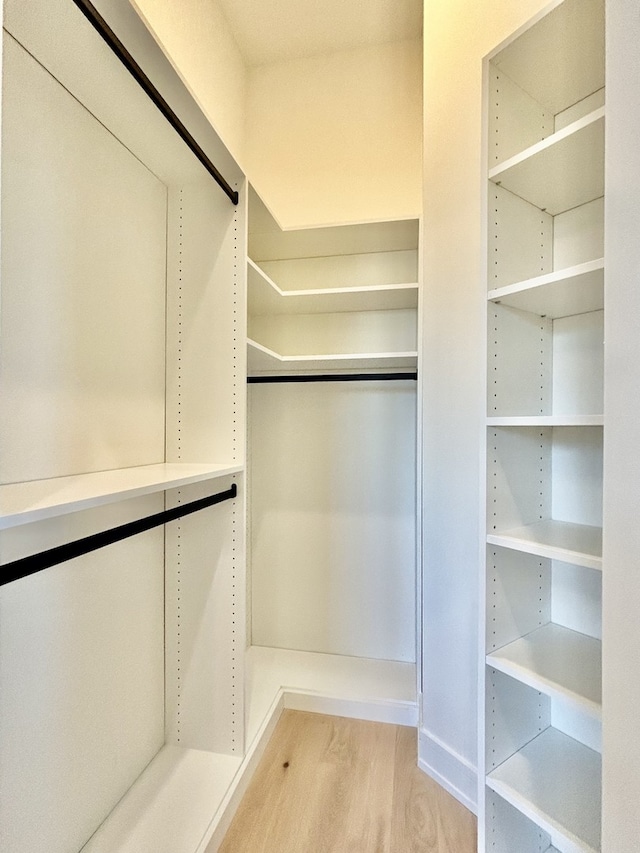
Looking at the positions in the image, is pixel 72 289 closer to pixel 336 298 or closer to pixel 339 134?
pixel 336 298

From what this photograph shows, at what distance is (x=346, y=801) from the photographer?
1434 mm

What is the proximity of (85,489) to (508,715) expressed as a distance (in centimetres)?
117

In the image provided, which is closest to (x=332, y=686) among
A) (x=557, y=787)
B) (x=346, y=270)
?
(x=557, y=787)

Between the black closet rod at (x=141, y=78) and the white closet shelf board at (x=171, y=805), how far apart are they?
6.08 feet

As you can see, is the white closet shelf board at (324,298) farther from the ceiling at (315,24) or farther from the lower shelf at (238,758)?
the lower shelf at (238,758)

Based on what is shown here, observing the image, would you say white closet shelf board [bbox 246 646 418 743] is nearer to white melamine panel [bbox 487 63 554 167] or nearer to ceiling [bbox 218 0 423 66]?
white melamine panel [bbox 487 63 554 167]

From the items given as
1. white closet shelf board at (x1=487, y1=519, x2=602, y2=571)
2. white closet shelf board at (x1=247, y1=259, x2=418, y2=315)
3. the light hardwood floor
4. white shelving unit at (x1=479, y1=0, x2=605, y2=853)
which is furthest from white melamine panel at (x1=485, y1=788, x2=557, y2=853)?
white closet shelf board at (x1=247, y1=259, x2=418, y2=315)

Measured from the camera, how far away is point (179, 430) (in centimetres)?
149

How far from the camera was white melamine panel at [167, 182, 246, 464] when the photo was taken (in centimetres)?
143

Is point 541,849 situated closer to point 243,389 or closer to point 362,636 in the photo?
point 362,636

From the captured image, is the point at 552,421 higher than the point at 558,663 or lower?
higher

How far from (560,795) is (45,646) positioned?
4.10ft

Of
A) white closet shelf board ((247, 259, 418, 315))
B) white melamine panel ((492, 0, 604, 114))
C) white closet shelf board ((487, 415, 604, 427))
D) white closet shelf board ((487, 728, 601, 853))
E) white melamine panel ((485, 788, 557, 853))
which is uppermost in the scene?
white melamine panel ((492, 0, 604, 114))

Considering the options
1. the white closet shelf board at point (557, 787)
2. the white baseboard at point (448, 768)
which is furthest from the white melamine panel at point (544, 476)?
the white baseboard at point (448, 768)
